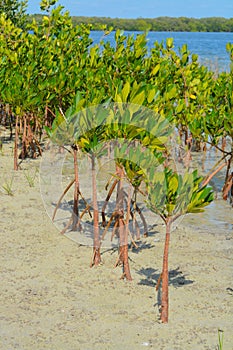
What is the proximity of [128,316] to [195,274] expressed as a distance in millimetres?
842

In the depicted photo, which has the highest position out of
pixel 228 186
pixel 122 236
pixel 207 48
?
pixel 122 236

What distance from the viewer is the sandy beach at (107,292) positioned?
3527 mm

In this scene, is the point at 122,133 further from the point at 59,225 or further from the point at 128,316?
the point at 59,225

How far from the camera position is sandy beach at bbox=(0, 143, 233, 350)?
11.6 feet

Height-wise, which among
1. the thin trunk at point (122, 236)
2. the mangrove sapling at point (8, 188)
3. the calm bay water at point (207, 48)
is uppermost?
the thin trunk at point (122, 236)

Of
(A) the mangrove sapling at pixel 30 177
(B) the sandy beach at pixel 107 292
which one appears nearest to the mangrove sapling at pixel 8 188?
(A) the mangrove sapling at pixel 30 177

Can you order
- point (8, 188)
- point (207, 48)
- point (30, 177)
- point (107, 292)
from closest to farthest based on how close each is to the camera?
point (107, 292)
point (8, 188)
point (30, 177)
point (207, 48)

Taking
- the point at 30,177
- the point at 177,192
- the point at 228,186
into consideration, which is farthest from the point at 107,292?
the point at 30,177

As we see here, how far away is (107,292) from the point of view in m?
4.10

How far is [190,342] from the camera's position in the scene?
3.49 metres

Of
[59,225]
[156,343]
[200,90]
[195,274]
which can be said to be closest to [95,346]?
[156,343]

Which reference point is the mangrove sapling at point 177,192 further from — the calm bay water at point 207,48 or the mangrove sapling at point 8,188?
the mangrove sapling at point 8,188

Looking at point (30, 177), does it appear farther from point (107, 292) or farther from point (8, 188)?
point (107, 292)

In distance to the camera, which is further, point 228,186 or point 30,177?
point 30,177
